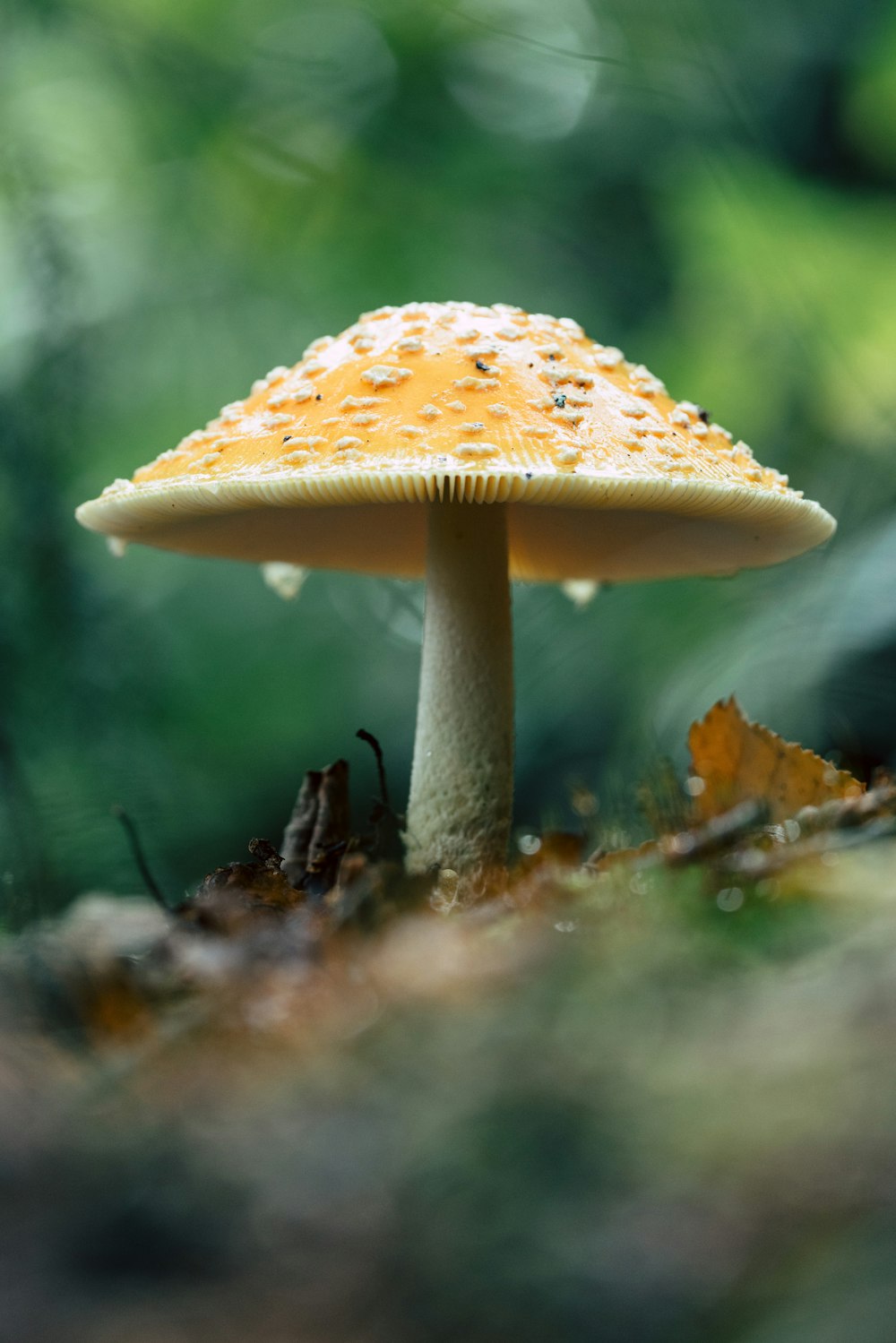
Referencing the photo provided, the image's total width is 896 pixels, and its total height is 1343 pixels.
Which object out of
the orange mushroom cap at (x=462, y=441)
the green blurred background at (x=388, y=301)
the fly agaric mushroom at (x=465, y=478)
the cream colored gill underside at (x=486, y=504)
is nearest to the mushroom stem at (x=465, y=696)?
the fly agaric mushroom at (x=465, y=478)


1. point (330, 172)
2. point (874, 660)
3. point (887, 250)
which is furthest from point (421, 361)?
point (330, 172)

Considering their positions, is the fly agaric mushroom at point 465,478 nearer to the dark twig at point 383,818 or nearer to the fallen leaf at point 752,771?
the dark twig at point 383,818

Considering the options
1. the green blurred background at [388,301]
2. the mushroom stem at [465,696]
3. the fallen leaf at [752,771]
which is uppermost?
the green blurred background at [388,301]

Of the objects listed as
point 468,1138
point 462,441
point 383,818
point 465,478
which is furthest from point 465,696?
point 468,1138

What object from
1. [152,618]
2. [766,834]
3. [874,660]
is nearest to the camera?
[766,834]

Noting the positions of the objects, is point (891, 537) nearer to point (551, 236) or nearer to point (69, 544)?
point (551, 236)

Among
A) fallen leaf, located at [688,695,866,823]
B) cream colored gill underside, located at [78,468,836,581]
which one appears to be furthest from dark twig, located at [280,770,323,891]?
fallen leaf, located at [688,695,866,823]

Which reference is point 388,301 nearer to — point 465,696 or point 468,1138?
point 465,696
